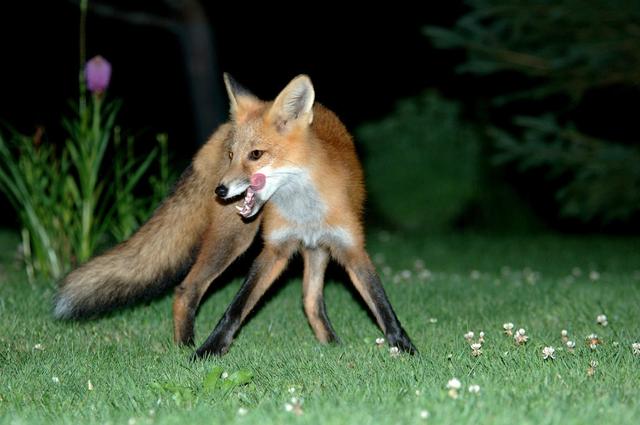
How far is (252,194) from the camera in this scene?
5418 millimetres

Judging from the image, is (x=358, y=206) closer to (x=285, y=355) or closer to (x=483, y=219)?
(x=285, y=355)

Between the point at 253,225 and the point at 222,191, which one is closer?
the point at 222,191

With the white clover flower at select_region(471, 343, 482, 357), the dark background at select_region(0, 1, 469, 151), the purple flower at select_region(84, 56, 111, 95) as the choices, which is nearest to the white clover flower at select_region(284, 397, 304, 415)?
the white clover flower at select_region(471, 343, 482, 357)

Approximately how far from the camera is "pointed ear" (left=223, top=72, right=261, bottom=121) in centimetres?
578

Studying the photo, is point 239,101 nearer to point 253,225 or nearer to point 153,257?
point 253,225

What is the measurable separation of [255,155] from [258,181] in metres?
0.17

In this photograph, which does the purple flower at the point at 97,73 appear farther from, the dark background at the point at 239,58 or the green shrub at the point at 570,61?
the dark background at the point at 239,58

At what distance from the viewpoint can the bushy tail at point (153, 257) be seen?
585cm

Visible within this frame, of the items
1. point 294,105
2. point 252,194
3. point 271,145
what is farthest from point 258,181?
point 294,105

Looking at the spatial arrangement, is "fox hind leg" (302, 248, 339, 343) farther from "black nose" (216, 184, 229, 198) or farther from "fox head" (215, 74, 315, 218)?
"black nose" (216, 184, 229, 198)

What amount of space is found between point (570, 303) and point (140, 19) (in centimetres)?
1081

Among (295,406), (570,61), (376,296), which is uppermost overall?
(295,406)

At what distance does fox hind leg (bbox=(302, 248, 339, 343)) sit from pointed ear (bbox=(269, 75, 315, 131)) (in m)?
1.05

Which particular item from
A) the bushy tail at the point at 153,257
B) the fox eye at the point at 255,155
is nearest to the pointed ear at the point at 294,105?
the fox eye at the point at 255,155
